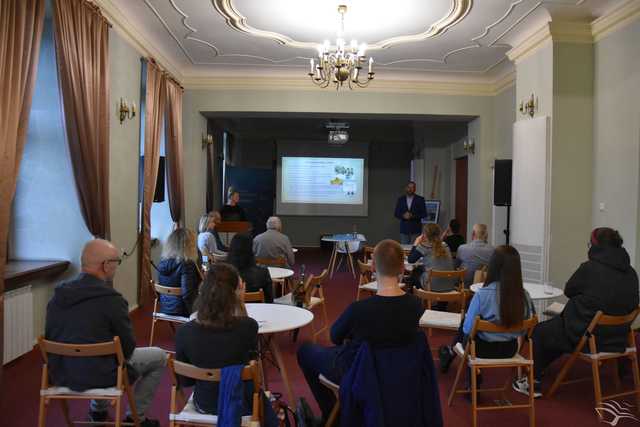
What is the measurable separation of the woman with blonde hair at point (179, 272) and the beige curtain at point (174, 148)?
126 inches

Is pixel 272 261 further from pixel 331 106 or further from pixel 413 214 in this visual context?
pixel 413 214

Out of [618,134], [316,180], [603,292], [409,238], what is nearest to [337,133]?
[316,180]

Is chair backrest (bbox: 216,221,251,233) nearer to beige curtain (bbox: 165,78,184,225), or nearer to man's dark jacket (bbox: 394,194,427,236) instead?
beige curtain (bbox: 165,78,184,225)

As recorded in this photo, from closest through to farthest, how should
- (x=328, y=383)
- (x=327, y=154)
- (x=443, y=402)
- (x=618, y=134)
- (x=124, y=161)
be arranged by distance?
(x=328, y=383) → (x=443, y=402) → (x=618, y=134) → (x=124, y=161) → (x=327, y=154)

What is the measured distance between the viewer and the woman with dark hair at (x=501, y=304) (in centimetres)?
286

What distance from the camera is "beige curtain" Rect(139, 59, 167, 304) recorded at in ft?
19.1

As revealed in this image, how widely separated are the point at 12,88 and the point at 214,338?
2.29m

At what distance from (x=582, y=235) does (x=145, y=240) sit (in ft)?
17.1

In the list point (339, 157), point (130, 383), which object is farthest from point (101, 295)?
point (339, 157)

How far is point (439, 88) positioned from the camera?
7969mm

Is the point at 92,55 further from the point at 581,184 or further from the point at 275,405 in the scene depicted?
the point at 581,184

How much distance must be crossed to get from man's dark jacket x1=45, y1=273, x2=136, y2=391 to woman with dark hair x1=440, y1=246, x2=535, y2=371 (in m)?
2.09

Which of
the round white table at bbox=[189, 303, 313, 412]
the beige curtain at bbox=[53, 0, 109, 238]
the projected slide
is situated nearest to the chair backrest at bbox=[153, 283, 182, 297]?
the round white table at bbox=[189, 303, 313, 412]

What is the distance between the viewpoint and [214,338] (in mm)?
2139
